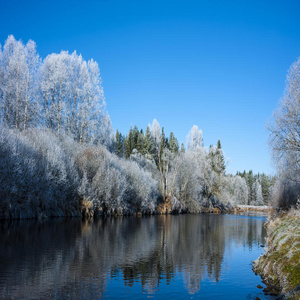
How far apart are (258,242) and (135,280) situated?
12398 mm

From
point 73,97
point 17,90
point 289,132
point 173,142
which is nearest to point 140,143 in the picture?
point 173,142

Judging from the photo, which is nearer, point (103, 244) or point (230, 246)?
point (103, 244)

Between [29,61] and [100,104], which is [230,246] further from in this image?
[29,61]

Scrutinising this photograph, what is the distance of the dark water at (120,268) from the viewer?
838cm

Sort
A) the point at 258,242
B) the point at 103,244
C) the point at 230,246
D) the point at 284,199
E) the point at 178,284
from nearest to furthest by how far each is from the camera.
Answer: the point at 178,284, the point at 103,244, the point at 230,246, the point at 258,242, the point at 284,199

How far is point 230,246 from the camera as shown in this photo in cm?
1712

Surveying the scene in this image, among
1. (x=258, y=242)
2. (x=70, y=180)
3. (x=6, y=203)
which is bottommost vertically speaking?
(x=258, y=242)

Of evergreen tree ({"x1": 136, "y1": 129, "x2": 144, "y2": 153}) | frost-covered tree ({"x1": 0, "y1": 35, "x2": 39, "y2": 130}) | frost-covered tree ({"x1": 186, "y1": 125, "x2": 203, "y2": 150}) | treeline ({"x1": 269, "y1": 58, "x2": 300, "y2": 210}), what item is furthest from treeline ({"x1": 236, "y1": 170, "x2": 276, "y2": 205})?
frost-covered tree ({"x1": 0, "y1": 35, "x2": 39, "y2": 130})

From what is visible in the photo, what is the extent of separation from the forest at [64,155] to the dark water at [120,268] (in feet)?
27.7

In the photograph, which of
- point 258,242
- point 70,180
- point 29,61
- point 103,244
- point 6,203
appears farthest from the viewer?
point 29,61

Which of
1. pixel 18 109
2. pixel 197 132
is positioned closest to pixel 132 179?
pixel 18 109

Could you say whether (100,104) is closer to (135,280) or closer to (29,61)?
(29,61)

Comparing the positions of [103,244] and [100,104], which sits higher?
[100,104]

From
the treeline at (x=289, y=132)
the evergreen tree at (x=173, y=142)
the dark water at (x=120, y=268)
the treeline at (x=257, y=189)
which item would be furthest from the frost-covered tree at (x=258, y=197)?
the dark water at (x=120, y=268)
